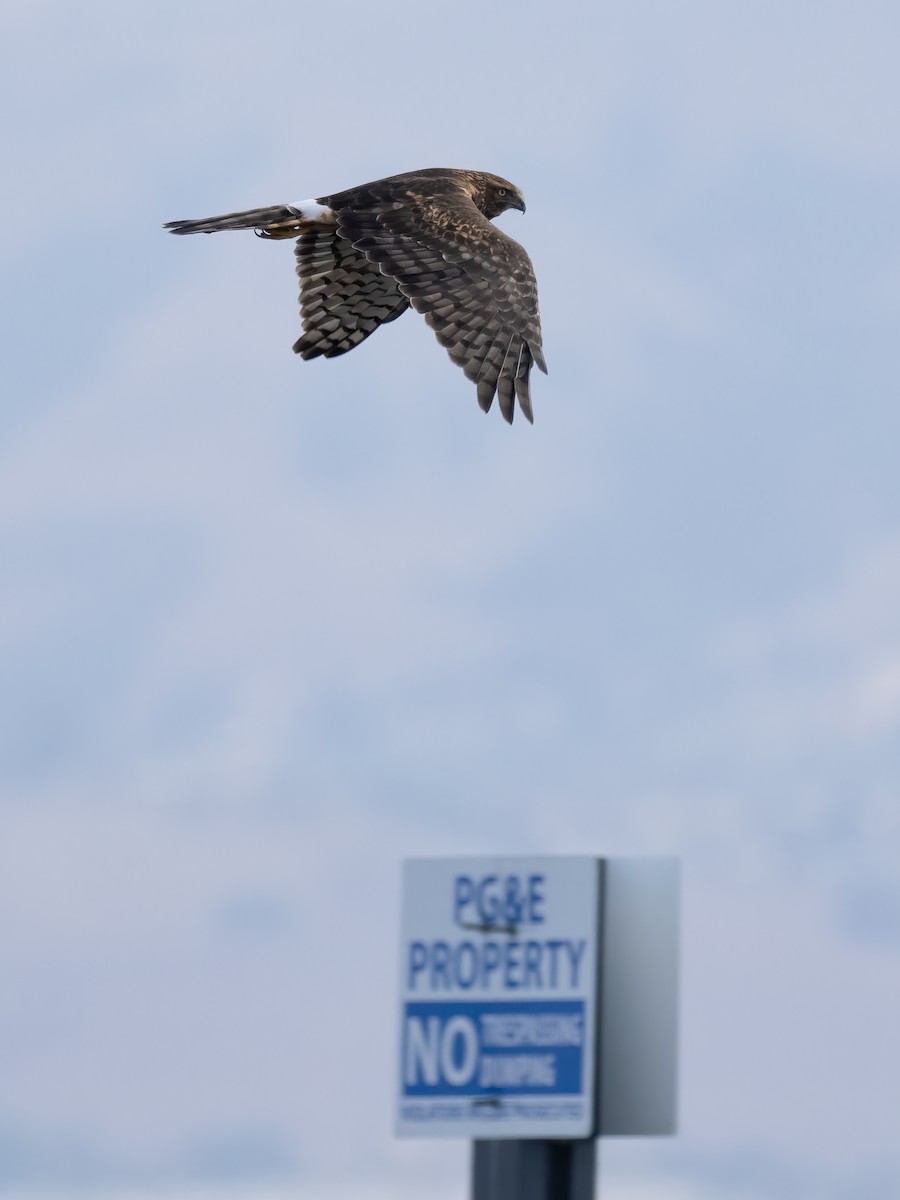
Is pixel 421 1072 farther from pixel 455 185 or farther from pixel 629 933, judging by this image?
pixel 455 185

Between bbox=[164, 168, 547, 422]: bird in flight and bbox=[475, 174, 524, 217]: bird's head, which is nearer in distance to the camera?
bbox=[164, 168, 547, 422]: bird in flight

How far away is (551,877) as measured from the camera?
295 inches

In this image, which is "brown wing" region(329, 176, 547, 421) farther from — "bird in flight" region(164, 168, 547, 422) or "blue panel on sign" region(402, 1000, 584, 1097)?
"blue panel on sign" region(402, 1000, 584, 1097)

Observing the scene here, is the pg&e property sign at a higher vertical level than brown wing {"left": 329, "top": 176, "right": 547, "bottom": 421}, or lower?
lower

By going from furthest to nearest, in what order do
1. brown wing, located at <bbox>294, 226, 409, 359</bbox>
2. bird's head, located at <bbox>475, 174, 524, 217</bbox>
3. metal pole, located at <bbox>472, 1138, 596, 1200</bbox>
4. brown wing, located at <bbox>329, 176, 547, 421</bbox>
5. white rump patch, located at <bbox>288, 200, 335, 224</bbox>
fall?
brown wing, located at <bbox>294, 226, 409, 359</bbox>, bird's head, located at <bbox>475, 174, 524, 217</bbox>, white rump patch, located at <bbox>288, 200, 335, 224</bbox>, brown wing, located at <bbox>329, 176, 547, 421</bbox>, metal pole, located at <bbox>472, 1138, 596, 1200</bbox>

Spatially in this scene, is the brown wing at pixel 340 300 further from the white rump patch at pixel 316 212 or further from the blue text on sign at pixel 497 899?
the blue text on sign at pixel 497 899

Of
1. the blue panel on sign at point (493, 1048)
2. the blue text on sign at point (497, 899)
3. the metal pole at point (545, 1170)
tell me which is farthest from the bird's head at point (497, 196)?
the metal pole at point (545, 1170)

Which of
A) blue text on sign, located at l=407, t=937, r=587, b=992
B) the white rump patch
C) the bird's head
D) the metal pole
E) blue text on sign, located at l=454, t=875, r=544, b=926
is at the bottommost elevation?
the metal pole

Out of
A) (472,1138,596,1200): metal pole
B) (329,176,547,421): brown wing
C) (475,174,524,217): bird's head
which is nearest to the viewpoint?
(472,1138,596,1200): metal pole

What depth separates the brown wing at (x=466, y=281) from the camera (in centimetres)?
1079

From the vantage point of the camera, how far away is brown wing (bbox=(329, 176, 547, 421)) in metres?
10.8

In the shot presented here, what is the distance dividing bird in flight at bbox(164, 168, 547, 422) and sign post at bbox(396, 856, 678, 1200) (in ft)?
12.2

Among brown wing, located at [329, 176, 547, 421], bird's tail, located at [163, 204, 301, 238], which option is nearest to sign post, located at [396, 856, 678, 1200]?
brown wing, located at [329, 176, 547, 421]

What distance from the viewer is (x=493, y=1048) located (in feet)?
24.3
